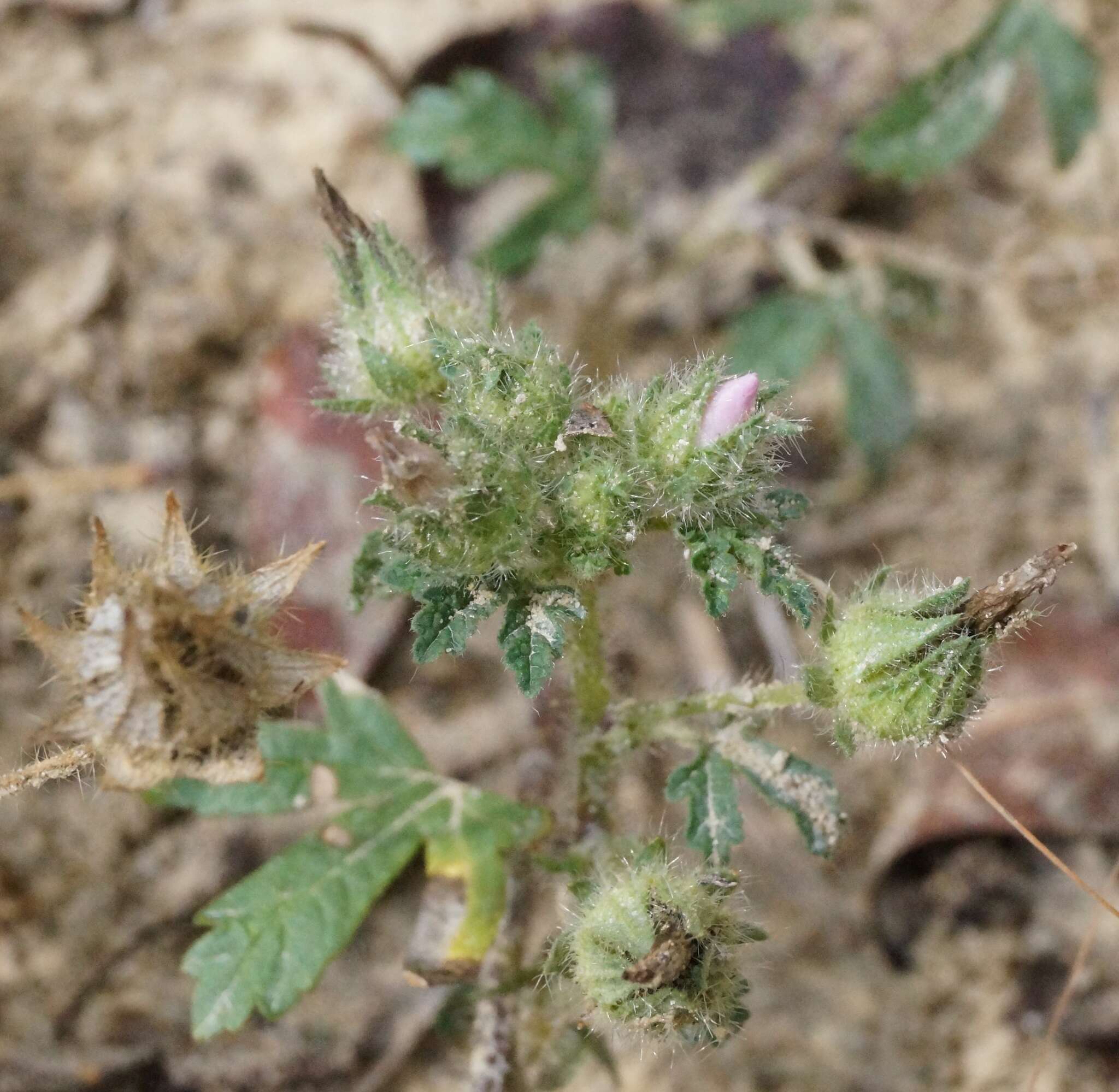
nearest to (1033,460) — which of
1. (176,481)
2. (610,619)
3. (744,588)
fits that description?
(744,588)

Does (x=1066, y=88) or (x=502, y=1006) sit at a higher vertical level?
(x=1066, y=88)

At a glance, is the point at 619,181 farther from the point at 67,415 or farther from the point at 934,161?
the point at 67,415

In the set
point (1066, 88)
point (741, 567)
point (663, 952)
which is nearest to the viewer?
point (663, 952)

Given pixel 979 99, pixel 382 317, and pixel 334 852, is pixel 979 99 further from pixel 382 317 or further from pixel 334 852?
pixel 334 852

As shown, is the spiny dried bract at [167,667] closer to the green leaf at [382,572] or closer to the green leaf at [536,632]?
the green leaf at [382,572]

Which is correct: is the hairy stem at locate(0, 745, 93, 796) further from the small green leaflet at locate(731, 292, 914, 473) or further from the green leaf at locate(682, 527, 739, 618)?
the small green leaflet at locate(731, 292, 914, 473)

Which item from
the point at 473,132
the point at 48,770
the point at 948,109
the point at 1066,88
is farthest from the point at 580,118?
the point at 48,770
